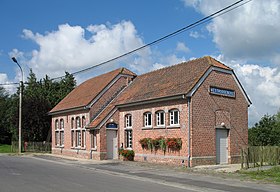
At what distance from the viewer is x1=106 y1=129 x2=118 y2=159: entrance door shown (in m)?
31.1

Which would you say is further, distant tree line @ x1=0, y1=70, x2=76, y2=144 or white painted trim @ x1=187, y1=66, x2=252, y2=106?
distant tree line @ x1=0, y1=70, x2=76, y2=144

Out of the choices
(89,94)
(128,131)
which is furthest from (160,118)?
(89,94)

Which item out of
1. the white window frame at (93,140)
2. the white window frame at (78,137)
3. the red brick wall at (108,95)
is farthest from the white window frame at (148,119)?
the white window frame at (78,137)

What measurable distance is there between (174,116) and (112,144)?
8127 mm

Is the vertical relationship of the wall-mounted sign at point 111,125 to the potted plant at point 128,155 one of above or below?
above

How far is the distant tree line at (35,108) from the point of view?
4959 centimetres

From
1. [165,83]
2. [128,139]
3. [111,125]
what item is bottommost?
[128,139]

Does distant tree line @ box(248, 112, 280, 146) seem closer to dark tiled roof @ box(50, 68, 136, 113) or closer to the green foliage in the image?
the green foliage

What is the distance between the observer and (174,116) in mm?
25094

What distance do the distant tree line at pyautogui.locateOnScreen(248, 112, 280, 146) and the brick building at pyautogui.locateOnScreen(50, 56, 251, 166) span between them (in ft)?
20.0

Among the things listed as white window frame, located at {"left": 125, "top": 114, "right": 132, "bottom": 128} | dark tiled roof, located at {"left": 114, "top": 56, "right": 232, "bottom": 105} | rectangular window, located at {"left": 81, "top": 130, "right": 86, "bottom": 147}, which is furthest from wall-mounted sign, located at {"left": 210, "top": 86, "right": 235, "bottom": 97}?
rectangular window, located at {"left": 81, "top": 130, "right": 86, "bottom": 147}

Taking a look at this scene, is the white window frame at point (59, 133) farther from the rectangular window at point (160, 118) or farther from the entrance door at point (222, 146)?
the entrance door at point (222, 146)

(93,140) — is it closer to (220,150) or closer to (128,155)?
(128,155)

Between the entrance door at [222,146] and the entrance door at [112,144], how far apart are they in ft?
31.4
